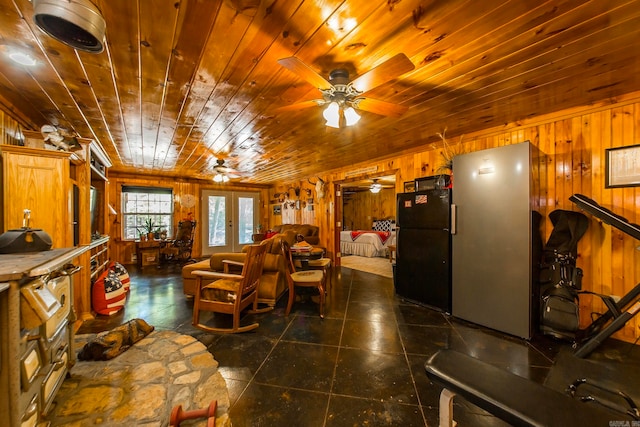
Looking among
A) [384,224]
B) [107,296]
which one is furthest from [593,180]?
[384,224]

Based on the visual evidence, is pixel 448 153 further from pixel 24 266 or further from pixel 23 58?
pixel 23 58

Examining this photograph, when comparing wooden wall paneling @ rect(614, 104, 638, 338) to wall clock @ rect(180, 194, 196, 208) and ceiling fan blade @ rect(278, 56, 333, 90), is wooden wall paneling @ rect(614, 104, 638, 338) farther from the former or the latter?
wall clock @ rect(180, 194, 196, 208)

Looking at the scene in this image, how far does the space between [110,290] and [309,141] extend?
3301 millimetres

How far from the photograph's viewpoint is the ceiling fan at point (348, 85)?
1.44m

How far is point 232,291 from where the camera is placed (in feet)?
8.78

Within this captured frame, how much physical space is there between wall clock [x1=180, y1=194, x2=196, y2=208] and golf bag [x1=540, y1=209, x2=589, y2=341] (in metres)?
7.82

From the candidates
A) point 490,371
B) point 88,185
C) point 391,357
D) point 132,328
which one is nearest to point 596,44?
point 490,371

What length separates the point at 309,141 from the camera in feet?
11.9

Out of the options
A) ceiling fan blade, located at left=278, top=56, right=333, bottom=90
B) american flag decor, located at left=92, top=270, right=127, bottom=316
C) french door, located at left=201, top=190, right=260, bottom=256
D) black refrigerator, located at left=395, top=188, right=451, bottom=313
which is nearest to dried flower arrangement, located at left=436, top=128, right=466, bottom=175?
black refrigerator, located at left=395, top=188, right=451, bottom=313

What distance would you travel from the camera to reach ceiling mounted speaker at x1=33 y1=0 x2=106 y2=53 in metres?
0.99

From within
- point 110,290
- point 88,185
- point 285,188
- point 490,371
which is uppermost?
point 285,188

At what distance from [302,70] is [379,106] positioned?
2.72 ft

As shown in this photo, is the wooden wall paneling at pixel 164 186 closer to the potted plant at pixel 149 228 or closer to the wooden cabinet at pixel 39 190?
the potted plant at pixel 149 228

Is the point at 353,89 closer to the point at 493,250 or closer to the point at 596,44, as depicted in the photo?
the point at 596,44
